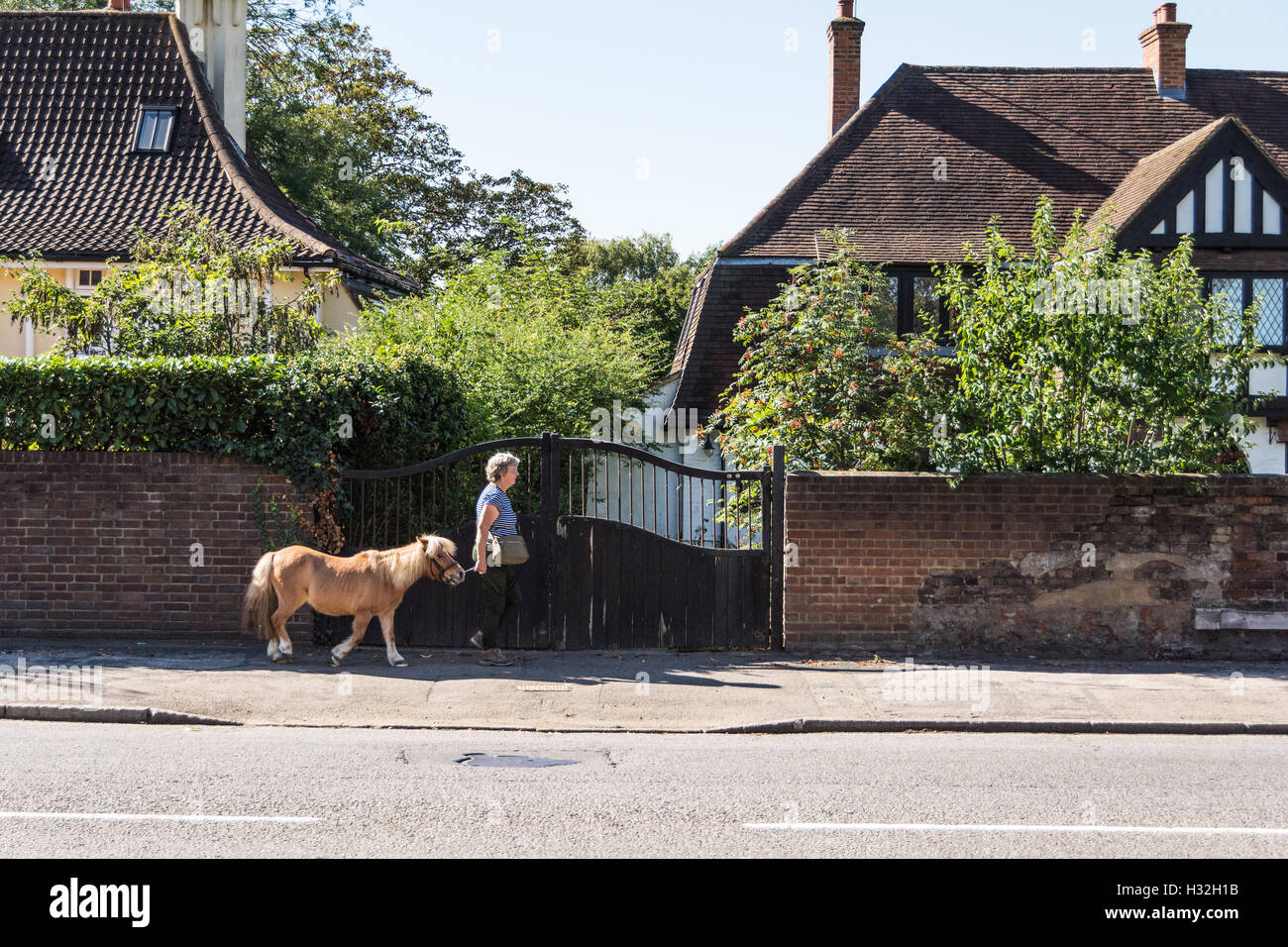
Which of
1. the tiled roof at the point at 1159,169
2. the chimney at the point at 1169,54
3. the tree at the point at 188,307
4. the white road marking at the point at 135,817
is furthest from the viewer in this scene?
the chimney at the point at 1169,54

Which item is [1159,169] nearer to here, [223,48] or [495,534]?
[495,534]

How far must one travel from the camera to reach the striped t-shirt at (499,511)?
9.61 m

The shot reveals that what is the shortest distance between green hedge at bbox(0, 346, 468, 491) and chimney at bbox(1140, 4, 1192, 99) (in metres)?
19.9

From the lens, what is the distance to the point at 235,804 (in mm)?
5852

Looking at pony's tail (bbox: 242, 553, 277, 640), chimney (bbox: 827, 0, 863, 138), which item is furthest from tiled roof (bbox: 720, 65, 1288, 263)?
pony's tail (bbox: 242, 553, 277, 640)

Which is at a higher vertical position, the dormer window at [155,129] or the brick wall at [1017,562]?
the dormer window at [155,129]

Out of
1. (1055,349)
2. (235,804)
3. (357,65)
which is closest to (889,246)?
(1055,349)

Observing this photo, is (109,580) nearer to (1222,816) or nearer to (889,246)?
(1222,816)

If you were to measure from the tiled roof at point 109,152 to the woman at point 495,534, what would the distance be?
1066 cm

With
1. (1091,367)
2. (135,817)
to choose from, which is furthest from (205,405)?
(1091,367)

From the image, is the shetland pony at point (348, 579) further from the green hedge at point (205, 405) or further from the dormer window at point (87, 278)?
the dormer window at point (87, 278)

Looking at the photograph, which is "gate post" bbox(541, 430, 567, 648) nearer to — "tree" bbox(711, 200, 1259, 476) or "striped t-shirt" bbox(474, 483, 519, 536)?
"striped t-shirt" bbox(474, 483, 519, 536)

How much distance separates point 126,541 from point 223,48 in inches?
654

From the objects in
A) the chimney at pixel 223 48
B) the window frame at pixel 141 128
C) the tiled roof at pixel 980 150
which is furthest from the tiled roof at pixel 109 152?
the tiled roof at pixel 980 150
